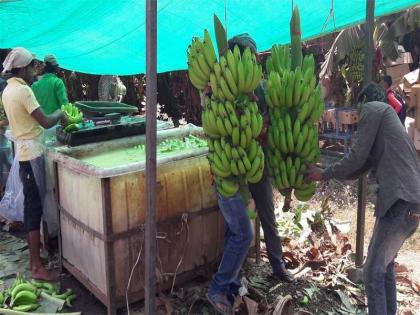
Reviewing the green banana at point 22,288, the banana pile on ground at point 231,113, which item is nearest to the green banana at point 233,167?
the banana pile on ground at point 231,113

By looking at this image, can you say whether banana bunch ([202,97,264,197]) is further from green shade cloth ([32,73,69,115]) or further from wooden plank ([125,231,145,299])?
green shade cloth ([32,73,69,115])

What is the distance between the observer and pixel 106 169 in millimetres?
2996

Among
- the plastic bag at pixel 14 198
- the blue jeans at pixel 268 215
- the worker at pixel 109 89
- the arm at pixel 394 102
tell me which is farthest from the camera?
the worker at pixel 109 89

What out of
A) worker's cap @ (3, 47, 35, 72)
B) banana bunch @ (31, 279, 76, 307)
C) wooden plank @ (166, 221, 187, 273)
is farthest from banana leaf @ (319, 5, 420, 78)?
banana bunch @ (31, 279, 76, 307)

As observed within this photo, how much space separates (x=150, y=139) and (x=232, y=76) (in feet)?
2.17

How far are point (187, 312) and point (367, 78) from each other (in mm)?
2317

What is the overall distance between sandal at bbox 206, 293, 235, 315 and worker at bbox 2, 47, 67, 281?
157 centimetres

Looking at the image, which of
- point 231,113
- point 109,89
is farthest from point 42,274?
point 109,89

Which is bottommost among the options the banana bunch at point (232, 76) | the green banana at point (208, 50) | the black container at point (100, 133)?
the black container at point (100, 133)

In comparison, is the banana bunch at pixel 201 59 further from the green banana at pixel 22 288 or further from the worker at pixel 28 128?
the green banana at pixel 22 288

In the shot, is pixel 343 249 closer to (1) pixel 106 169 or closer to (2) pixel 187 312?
(2) pixel 187 312

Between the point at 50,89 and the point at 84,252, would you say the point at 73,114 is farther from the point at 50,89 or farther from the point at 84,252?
the point at 84,252

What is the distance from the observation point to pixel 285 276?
3.73 m

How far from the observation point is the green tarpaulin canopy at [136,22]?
3975 millimetres
